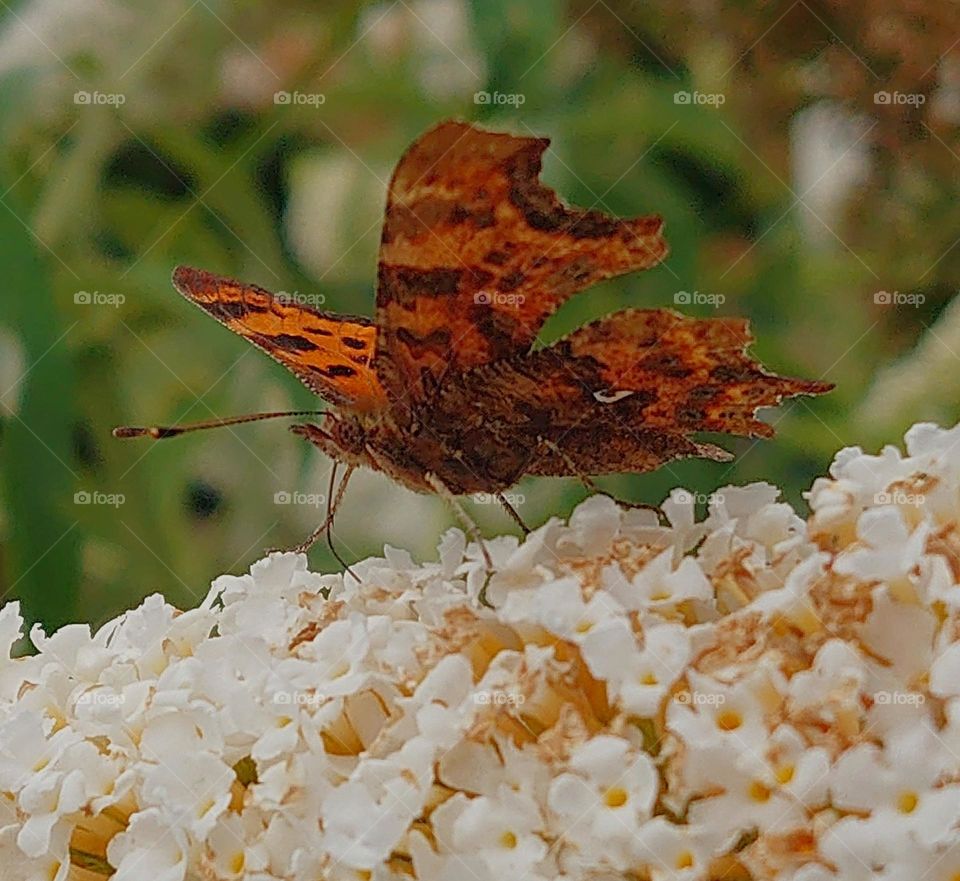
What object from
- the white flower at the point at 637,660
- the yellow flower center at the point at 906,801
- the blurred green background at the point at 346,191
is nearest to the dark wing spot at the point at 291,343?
the white flower at the point at 637,660

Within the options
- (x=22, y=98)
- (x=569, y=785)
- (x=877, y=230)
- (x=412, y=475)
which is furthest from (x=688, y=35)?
(x=569, y=785)

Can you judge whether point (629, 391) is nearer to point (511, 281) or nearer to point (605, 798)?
point (511, 281)

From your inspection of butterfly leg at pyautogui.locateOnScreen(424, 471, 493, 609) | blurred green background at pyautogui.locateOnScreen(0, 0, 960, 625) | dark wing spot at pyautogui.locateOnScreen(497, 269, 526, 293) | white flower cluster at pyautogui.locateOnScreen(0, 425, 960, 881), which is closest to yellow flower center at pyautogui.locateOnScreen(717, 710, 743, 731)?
white flower cluster at pyautogui.locateOnScreen(0, 425, 960, 881)

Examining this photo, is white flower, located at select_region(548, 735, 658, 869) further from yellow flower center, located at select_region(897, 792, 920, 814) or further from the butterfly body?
the butterfly body

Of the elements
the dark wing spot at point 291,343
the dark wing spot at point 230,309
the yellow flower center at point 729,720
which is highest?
the dark wing spot at point 230,309

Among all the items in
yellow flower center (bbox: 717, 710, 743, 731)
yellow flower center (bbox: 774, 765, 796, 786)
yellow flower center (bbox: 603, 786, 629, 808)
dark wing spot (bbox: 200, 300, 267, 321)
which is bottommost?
yellow flower center (bbox: 603, 786, 629, 808)

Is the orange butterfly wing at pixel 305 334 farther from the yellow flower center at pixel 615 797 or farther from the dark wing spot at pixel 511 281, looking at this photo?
the yellow flower center at pixel 615 797
